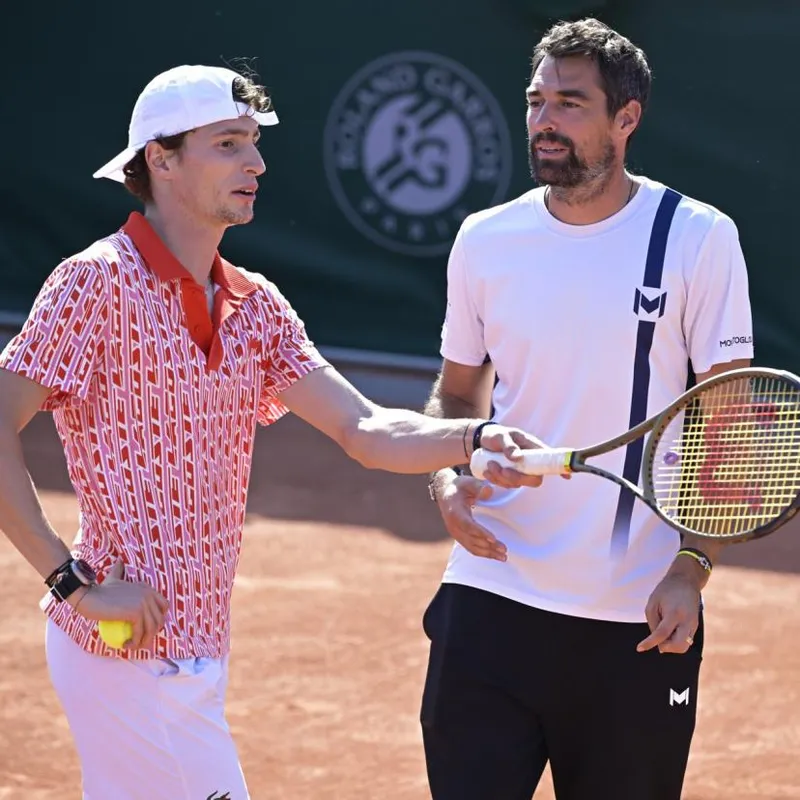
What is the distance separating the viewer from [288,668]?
18.1ft

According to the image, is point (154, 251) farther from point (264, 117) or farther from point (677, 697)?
point (677, 697)

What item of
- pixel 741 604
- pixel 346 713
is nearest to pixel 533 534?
pixel 346 713

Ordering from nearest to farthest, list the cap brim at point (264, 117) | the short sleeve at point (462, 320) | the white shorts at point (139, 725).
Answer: the white shorts at point (139, 725) → the cap brim at point (264, 117) → the short sleeve at point (462, 320)

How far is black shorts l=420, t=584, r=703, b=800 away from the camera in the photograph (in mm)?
3033

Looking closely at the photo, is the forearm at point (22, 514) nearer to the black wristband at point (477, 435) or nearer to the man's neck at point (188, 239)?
the man's neck at point (188, 239)

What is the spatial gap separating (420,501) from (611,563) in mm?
4949

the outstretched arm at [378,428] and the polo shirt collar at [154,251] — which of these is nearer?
the polo shirt collar at [154,251]

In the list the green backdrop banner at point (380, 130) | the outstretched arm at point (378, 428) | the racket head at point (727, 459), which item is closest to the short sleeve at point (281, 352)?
the outstretched arm at point (378, 428)

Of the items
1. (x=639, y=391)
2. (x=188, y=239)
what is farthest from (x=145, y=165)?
(x=639, y=391)

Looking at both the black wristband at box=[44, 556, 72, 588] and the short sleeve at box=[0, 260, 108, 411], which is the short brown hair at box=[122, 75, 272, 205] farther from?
the black wristband at box=[44, 556, 72, 588]

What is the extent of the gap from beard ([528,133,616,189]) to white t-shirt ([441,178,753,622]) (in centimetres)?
9

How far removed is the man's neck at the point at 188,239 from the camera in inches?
117

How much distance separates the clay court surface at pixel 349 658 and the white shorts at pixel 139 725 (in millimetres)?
1720

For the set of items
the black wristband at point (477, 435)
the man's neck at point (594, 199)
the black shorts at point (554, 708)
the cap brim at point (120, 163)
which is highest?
the cap brim at point (120, 163)
